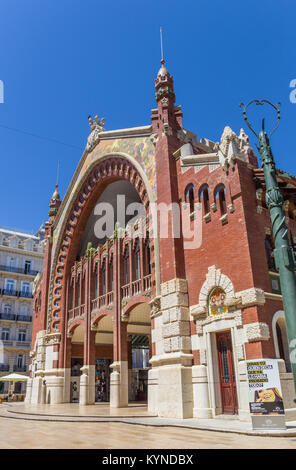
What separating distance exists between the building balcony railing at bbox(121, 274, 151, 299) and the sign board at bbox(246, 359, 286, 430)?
31.5ft

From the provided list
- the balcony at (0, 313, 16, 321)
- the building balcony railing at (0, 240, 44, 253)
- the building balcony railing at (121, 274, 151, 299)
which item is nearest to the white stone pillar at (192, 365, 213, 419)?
the building balcony railing at (121, 274, 151, 299)

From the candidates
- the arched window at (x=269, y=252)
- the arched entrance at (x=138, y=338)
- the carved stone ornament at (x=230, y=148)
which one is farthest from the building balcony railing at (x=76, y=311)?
the carved stone ornament at (x=230, y=148)

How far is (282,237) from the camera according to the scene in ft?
29.3

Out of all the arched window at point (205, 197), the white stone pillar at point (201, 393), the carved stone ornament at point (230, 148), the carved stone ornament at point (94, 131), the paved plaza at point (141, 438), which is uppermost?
the carved stone ornament at point (94, 131)

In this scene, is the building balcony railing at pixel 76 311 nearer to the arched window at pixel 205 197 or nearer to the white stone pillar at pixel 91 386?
the white stone pillar at pixel 91 386

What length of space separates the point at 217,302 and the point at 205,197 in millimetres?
4753

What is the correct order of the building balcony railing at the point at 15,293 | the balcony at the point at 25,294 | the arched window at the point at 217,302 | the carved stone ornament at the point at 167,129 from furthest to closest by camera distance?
1. the balcony at the point at 25,294
2. the building balcony railing at the point at 15,293
3. the carved stone ornament at the point at 167,129
4. the arched window at the point at 217,302

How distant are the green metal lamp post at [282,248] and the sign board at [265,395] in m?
2.85

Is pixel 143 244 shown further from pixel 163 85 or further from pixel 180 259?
pixel 163 85

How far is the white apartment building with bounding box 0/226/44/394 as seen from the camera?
46.8 meters

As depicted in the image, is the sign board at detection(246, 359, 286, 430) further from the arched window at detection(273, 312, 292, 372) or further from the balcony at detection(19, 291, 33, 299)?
the balcony at detection(19, 291, 33, 299)

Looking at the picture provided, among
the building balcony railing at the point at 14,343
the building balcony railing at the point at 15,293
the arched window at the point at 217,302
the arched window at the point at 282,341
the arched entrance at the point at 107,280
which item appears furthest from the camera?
the building balcony railing at the point at 15,293

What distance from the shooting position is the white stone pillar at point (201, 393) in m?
14.6
